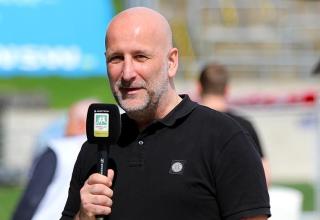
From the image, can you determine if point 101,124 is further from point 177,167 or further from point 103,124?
point 177,167

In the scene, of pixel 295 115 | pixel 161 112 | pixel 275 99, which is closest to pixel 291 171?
pixel 295 115

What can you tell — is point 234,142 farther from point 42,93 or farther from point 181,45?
point 181,45

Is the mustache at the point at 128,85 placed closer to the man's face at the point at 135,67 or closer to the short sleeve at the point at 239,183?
the man's face at the point at 135,67

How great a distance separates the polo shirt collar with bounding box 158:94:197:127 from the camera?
294 cm

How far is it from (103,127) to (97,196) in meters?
0.23

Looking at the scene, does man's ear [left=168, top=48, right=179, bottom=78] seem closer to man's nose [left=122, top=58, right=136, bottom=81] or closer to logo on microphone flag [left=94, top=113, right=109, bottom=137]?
man's nose [left=122, top=58, right=136, bottom=81]

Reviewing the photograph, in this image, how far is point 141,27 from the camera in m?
2.91

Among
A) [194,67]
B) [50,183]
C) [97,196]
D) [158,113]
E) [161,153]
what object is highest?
[194,67]

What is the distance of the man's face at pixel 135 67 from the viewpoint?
2.89 metres

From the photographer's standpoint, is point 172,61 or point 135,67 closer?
point 135,67

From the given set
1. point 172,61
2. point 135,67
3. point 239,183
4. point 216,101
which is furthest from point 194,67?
point 239,183

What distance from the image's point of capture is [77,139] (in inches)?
194

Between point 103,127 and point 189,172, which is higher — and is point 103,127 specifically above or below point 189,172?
above

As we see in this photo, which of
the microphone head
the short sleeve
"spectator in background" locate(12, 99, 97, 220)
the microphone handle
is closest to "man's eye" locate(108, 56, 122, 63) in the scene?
the microphone head
